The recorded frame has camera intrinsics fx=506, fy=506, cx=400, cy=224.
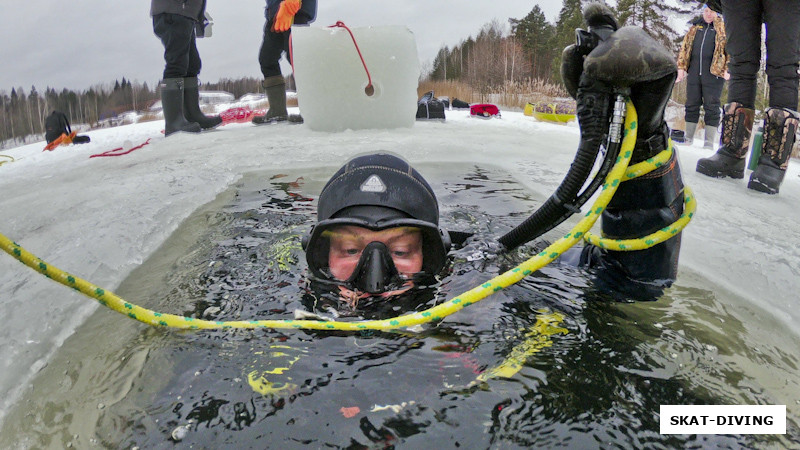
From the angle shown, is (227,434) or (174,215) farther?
(174,215)

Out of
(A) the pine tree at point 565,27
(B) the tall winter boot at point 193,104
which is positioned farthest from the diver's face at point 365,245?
(A) the pine tree at point 565,27

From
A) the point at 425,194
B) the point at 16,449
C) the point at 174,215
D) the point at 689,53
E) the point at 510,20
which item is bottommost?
the point at 16,449

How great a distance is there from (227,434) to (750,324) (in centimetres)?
175

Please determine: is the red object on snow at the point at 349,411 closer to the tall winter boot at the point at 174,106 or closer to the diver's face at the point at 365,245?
the diver's face at the point at 365,245

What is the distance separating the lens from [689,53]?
6660 millimetres

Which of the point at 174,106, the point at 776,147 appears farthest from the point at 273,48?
the point at 776,147

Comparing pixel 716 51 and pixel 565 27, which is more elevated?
pixel 565 27

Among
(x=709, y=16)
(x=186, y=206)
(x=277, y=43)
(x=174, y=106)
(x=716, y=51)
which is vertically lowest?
(x=186, y=206)

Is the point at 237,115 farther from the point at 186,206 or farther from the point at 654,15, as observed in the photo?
the point at 654,15

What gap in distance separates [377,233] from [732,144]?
297cm

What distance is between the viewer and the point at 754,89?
11.7 feet

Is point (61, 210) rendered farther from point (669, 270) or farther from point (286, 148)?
point (669, 270)

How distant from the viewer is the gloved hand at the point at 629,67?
1.50 meters

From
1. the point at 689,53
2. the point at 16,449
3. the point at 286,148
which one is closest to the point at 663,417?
the point at 16,449
